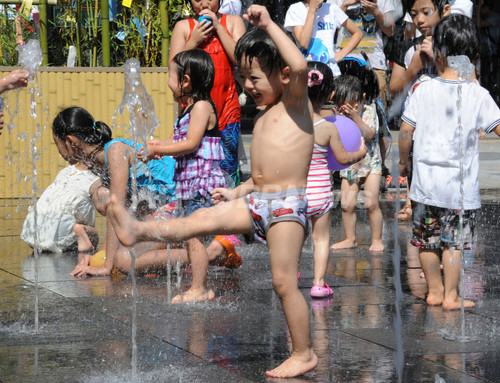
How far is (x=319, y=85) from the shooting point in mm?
5141

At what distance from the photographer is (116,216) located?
347cm

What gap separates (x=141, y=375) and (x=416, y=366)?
1.11 m

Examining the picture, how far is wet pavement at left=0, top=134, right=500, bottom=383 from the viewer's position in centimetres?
355

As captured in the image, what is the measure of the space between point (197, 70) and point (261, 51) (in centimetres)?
147

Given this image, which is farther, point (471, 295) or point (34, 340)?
point (471, 295)

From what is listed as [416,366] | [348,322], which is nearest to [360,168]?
[348,322]

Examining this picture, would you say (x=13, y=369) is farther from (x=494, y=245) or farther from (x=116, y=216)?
(x=494, y=245)

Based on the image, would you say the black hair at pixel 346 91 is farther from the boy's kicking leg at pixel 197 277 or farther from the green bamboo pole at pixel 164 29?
the green bamboo pole at pixel 164 29

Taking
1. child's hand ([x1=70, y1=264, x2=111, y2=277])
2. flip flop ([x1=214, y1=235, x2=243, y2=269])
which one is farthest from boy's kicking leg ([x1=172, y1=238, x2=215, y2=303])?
child's hand ([x1=70, y1=264, x2=111, y2=277])

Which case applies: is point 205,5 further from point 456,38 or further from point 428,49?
point 456,38

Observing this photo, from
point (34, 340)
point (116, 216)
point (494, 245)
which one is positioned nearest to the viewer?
point (116, 216)

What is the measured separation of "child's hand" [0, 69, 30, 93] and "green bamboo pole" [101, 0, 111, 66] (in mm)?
4661

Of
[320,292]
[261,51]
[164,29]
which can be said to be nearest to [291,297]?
[261,51]

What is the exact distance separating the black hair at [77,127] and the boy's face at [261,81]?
87.8 inches
